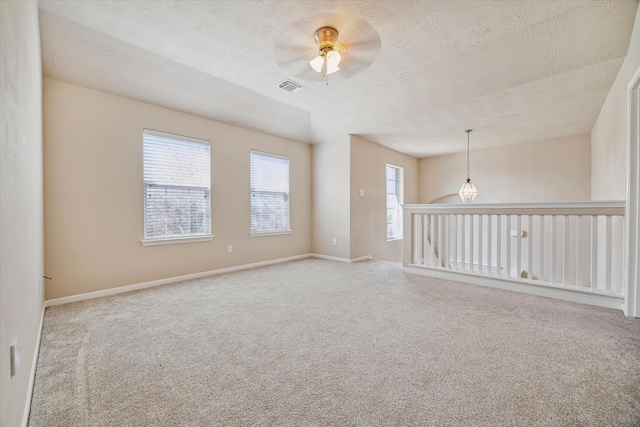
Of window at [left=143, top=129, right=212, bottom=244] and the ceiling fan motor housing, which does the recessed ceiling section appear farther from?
the ceiling fan motor housing

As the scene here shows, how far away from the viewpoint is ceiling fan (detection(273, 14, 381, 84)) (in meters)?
2.33

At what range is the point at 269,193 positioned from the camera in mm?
4988

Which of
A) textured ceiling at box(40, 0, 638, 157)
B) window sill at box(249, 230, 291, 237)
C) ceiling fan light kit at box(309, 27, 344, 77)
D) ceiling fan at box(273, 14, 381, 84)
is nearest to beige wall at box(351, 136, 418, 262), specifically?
textured ceiling at box(40, 0, 638, 157)

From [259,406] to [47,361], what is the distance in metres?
1.54

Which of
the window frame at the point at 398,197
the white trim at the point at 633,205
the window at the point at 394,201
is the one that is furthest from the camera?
the window at the point at 394,201

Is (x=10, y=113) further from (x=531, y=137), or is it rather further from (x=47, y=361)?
(x=531, y=137)

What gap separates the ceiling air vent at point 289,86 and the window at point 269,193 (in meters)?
1.38

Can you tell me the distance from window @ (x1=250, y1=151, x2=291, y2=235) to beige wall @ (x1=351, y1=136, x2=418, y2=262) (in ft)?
4.30

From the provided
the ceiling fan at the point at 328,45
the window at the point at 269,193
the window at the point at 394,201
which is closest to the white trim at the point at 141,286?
the window at the point at 269,193

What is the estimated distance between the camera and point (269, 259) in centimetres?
494

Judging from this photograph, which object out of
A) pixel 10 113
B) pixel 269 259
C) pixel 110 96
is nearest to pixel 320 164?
pixel 269 259

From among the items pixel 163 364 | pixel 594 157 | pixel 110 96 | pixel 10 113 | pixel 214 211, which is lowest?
pixel 163 364

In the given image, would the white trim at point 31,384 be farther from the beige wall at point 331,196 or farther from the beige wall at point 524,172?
the beige wall at point 524,172

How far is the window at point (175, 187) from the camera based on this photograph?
11.7ft
